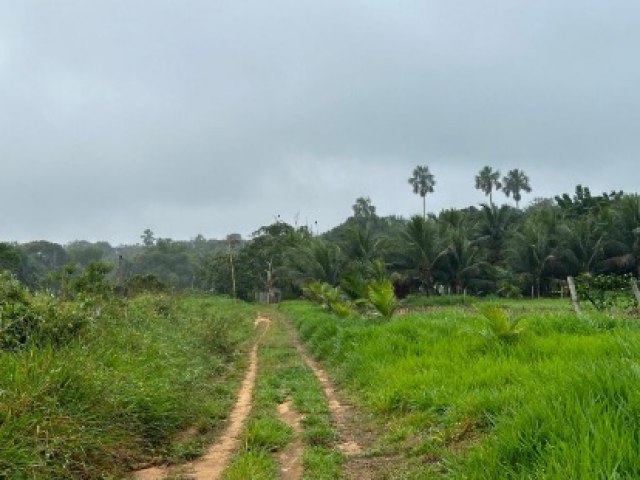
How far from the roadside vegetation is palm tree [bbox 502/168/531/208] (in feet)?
260

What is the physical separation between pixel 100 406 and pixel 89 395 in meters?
0.17

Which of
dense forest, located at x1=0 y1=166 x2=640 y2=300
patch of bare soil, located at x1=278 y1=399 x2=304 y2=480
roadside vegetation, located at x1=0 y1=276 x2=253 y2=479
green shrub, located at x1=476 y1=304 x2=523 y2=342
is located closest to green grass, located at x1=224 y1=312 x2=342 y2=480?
patch of bare soil, located at x1=278 y1=399 x2=304 y2=480

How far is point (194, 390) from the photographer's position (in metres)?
8.61

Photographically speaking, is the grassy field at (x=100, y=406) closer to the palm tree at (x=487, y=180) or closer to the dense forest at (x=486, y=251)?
the dense forest at (x=486, y=251)

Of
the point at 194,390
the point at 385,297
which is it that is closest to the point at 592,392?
the point at 194,390

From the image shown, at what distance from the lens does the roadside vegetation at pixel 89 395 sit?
4.65 metres

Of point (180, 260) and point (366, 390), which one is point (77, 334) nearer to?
point (366, 390)

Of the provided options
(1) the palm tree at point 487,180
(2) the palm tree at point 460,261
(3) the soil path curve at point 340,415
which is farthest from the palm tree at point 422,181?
(3) the soil path curve at point 340,415

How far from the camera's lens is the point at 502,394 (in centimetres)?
594

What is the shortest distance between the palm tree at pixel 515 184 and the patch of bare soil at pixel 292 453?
80670 mm

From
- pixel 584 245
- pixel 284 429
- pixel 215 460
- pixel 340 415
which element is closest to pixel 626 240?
pixel 584 245

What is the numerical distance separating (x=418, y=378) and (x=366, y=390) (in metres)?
1.31

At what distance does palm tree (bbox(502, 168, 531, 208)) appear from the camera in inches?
3290

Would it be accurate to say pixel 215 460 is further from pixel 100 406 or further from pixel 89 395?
pixel 89 395
